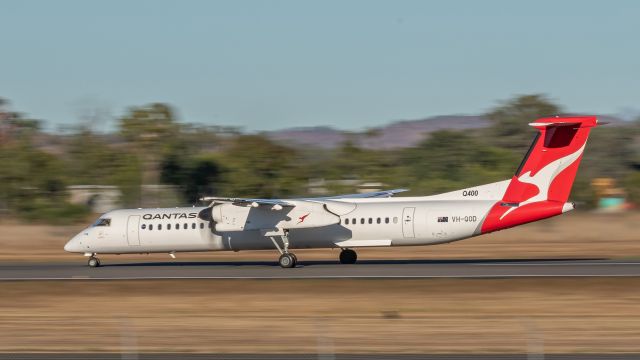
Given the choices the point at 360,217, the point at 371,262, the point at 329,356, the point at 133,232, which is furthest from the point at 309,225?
the point at 329,356

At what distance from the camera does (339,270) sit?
3053 cm

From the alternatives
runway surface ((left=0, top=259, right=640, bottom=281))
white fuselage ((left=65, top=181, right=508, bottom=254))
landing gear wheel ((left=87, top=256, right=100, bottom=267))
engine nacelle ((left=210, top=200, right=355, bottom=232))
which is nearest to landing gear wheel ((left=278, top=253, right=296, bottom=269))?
runway surface ((left=0, top=259, right=640, bottom=281))

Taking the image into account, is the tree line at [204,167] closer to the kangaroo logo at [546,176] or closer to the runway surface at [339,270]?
the runway surface at [339,270]

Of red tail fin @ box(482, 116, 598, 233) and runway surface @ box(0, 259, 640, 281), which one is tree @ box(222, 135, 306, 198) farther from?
red tail fin @ box(482, 116, 598, 233)

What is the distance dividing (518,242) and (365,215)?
17.0 metres

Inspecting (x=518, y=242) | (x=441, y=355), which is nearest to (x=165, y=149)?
(x=518, y=242)

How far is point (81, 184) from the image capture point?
70750mm

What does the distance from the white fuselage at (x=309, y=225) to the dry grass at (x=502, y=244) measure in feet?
17.5

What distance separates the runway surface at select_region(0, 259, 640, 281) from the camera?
91.9 ft

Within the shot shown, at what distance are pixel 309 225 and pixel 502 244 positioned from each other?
16.5m

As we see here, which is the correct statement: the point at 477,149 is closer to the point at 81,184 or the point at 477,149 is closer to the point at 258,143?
the point at 258,143

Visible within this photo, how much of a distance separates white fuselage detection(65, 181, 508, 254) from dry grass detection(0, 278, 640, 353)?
3808 millimetres

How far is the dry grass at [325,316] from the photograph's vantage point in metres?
18.1

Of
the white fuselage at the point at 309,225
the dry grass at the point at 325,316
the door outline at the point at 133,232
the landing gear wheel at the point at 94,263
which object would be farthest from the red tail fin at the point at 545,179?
the landing gear wheel at the point at 94,263
